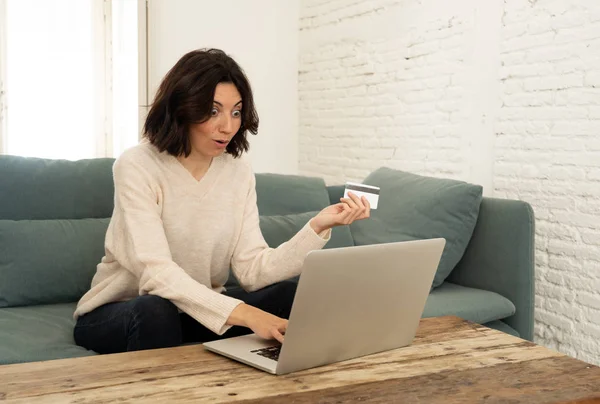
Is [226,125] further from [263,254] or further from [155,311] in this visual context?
[155,311]

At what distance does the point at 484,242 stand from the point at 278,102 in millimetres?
2463

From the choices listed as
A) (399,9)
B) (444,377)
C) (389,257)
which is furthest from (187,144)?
(399,9)

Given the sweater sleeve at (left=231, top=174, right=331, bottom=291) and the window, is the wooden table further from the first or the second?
the window

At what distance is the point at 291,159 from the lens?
16.6 feet

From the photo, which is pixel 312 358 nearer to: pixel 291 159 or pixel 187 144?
pixel 187 144

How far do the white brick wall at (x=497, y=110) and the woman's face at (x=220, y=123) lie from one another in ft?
5.08

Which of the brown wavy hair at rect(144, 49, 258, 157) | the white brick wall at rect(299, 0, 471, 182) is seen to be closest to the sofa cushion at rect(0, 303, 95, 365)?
the brown wavy hair at rect(144, 49, 258, 157)

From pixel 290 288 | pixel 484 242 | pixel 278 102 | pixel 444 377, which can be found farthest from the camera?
pixel 278 102

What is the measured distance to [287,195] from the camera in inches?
116

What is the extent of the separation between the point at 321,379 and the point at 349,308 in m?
0.15

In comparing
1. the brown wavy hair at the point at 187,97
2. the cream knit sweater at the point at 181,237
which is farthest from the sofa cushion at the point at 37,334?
the brown wavy hair at the point at 187,97

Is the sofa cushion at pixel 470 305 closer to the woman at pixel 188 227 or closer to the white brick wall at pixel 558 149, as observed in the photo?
the white brick wall at pixel 558 149

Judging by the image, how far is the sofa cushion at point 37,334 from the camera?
196cm

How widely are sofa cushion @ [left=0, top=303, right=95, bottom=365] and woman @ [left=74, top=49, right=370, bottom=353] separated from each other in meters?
0.07
